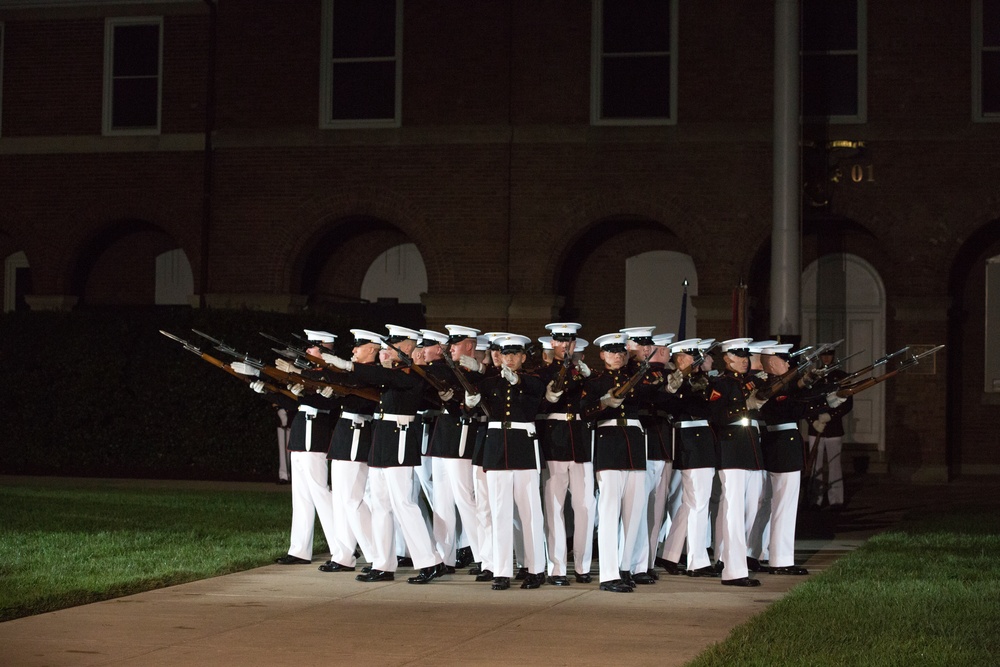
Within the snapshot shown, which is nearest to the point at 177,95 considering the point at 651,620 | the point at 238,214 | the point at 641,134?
the point at 238,214

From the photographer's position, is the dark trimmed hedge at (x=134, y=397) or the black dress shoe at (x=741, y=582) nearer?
the black dress shoe at (x=741, y=582)

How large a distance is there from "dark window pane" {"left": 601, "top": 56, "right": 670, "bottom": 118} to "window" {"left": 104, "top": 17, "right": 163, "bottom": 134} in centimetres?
776

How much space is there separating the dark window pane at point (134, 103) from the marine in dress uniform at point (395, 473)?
48.8 feet

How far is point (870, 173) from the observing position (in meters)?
22.4

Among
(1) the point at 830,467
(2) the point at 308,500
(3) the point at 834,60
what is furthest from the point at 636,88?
(2) the point at 308,500

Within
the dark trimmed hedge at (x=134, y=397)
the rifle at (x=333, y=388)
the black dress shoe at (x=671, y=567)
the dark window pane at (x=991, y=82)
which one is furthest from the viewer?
the dark window pane at (x=991, y=82)

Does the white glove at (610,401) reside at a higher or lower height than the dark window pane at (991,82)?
lower

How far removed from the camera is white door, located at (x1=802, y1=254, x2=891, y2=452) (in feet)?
78.9

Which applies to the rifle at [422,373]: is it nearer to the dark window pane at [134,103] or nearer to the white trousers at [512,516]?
the white trousers at [512,516]

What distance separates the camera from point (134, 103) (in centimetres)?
2545

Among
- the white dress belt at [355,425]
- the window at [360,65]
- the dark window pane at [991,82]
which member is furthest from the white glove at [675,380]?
the window at [360,65]

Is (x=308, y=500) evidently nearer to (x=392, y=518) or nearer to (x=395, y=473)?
(x=392, y=518)

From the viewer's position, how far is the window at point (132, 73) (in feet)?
83.3

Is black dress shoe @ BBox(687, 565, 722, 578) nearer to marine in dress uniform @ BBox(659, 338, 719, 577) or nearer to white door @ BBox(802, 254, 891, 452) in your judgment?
marine in dress uniform @ BBox(659, 338, 719, 577)
